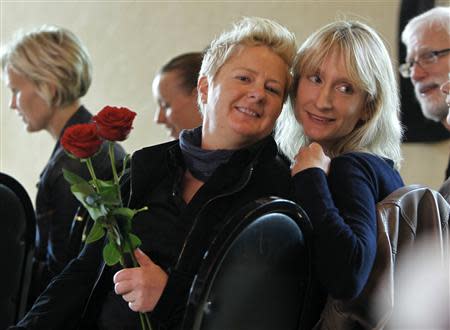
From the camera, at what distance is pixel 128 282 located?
4.44 feet

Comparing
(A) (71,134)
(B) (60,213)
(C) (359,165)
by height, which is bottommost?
(B) (60,213)

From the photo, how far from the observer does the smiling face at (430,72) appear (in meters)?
2.57

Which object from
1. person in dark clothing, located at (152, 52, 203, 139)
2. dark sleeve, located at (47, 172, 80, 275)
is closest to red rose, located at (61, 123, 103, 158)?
dark sleeve, located at (47, 172, 80, 275)

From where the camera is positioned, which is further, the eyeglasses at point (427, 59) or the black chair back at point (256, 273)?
the eyeglasses at point (427, 59)

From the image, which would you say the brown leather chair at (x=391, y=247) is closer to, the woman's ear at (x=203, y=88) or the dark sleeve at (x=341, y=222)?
the dark sleeve at (x=341, y=222)

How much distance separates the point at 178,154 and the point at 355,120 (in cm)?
41

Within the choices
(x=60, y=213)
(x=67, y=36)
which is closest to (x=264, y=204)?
(x=60, y=213)

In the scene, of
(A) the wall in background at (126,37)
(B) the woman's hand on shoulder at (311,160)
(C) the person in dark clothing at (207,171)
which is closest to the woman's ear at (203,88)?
(C) the person in dark clothing at (207,171)

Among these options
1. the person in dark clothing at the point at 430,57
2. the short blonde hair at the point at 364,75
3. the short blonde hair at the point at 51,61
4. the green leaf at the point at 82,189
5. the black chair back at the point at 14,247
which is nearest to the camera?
the green leaf at the point at 82,189

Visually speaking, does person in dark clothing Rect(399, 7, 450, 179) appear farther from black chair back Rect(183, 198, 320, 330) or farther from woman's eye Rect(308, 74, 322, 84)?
black chair back Rect(183, 198, 320, 330)

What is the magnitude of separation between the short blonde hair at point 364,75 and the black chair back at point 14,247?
0.88 metres

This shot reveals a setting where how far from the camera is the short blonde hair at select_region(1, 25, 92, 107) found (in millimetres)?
2752

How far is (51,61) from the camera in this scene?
2.77 meters

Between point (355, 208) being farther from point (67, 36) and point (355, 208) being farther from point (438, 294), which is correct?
point (67, 36)
